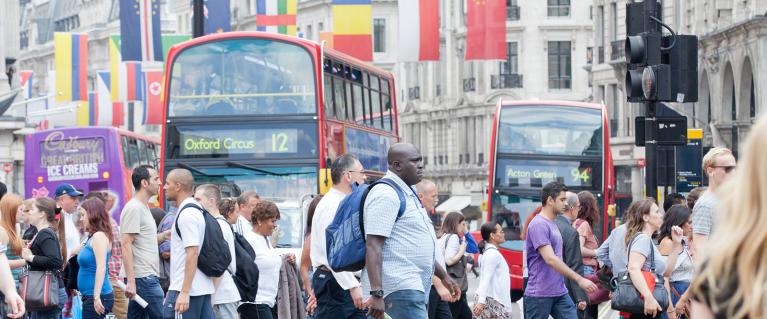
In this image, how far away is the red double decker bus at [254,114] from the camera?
22734 mm

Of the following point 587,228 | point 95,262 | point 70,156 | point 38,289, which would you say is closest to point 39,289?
point 38,289

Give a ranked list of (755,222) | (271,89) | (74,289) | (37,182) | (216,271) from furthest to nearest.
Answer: (37,182)
(271,89)
(74,289)
(216,271)
(755,222)

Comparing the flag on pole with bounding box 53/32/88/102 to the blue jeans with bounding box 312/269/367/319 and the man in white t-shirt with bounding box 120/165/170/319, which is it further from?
the blue jeans with bounding box 312/269/367/319

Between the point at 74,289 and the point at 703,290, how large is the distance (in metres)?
9.88

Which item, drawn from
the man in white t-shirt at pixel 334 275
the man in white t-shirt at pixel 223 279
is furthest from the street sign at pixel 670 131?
the man in white t-shirt at pixel 223 279

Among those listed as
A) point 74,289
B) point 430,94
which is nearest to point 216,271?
point 74,289

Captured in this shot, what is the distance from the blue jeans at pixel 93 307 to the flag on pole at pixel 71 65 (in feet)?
139

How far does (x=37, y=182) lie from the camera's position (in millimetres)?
34844

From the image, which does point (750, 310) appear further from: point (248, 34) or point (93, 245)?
point (248, 34)

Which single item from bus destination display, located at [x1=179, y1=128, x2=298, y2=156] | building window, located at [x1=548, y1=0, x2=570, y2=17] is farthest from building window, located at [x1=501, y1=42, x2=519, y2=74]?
bus destination display, located at [x1=179, y1=128, x2=298, y2=156]

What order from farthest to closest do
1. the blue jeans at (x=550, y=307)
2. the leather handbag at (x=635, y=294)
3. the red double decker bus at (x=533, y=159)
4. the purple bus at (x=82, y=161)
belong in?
the purple bus at (x=82, y=161) → the red double decker bus at (x=533, y=159) → the blue jeans at (x=550, y=307) → the leather handbag at (x=635, y=294)

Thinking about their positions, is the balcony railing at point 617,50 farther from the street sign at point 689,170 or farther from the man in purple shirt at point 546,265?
the man in purple shirt at point 546,265

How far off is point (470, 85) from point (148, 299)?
62612mm

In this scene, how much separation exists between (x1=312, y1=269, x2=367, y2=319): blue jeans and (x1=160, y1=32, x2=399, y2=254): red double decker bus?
11726 millimetres
